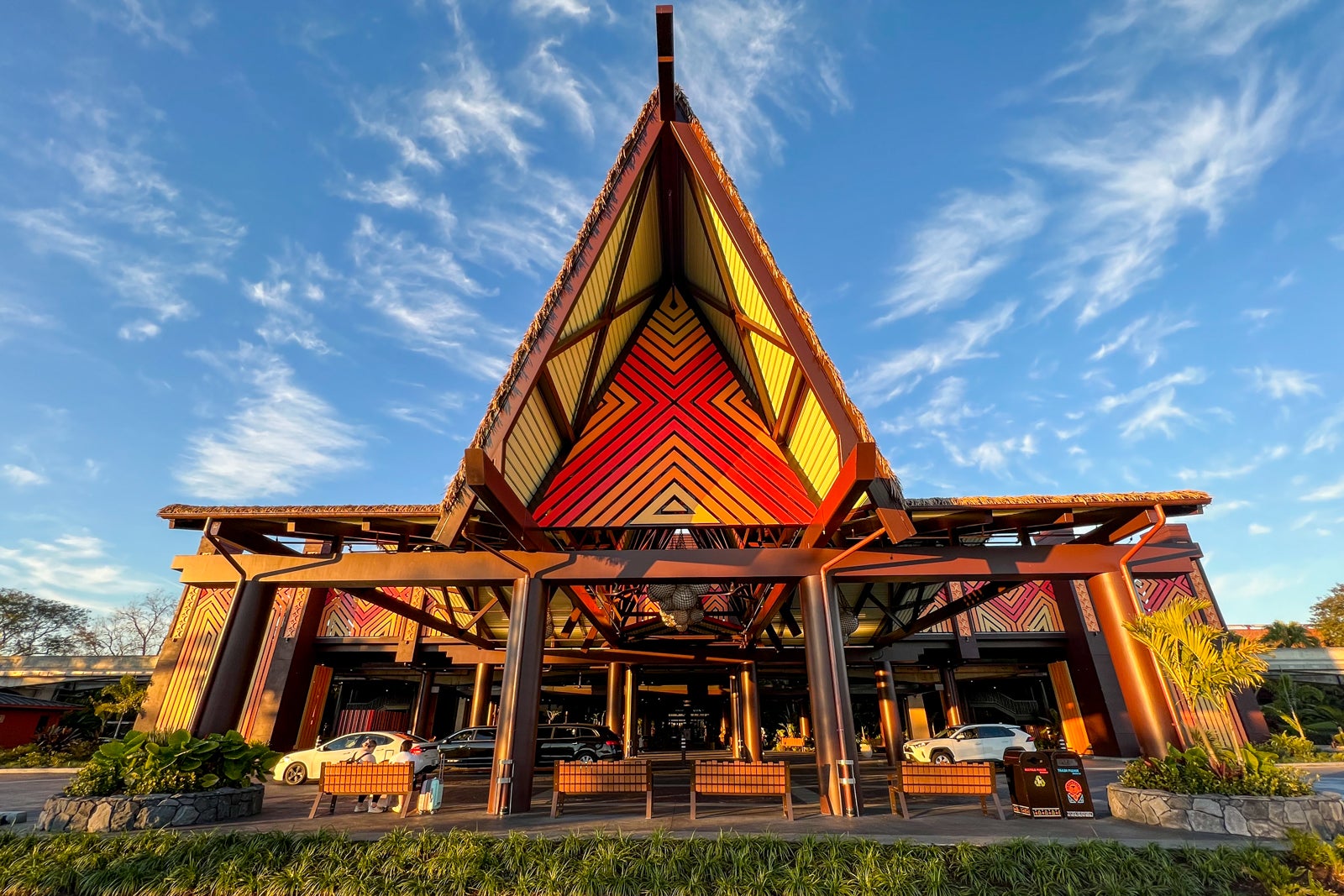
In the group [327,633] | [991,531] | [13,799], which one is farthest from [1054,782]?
[327,633]

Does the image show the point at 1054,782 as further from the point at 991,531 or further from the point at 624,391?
the point at 624,391

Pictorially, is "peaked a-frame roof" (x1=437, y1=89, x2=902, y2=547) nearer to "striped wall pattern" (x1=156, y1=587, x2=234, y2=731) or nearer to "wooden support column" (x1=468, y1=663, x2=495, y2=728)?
"wooden support column" (x1=468, y1=663, x2=495, y2=728)

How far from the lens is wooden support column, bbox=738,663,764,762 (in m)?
21.8

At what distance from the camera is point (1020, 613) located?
24328mm

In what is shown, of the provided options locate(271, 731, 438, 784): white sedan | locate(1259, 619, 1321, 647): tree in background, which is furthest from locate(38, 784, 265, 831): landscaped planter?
locate(1259, 619, 1321, 647): tree in background

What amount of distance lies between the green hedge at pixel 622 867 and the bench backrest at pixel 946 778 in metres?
1.67

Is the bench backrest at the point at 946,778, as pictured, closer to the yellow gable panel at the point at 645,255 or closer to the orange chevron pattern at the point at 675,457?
the orange chevron pattern at the point at 675,457

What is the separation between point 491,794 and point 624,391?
7593mm

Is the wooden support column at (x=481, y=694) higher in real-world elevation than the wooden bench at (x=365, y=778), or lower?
higher

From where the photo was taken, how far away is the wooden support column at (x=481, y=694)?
78.6 ft

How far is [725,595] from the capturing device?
63.3ft

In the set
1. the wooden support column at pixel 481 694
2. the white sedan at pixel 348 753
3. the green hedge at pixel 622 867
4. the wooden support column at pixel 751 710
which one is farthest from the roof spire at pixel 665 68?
the wooden support column at pixel 481 694

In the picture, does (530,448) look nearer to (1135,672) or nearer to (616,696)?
(1135,672)

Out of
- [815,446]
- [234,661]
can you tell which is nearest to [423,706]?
[234,661]
